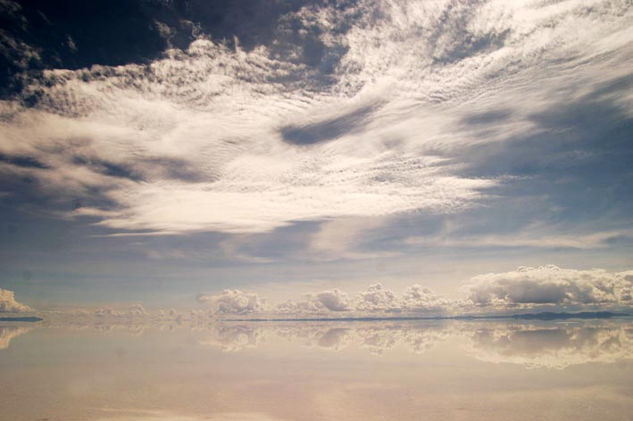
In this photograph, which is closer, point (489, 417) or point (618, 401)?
point (489, 417)

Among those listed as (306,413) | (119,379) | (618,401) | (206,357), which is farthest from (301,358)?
(618,401)

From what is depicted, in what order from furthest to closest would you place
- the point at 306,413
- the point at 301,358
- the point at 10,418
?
the point at 301,358 → the point at 306,413 → the point at 10,418

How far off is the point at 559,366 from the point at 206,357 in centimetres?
9676

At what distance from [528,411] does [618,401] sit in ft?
53.9

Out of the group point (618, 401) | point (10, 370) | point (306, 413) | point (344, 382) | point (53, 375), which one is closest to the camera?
point (306, 413)

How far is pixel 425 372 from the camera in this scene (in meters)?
79.1

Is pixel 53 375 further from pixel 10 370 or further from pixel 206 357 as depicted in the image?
pixel 206 357

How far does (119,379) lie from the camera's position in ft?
242

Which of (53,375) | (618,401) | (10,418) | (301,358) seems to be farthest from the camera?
(301,358)

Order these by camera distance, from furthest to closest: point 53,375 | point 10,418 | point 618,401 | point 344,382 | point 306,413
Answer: point 53,375
point 344,382
point 618,401
point 306,413
point 10,418

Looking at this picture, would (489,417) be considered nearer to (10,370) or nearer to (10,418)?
(10,418)

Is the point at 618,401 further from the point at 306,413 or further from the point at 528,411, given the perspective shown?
the point at 306,413

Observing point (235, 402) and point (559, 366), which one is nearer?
point (235, 402)

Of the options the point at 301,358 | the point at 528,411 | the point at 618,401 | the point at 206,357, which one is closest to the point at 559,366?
the point at 618,401
